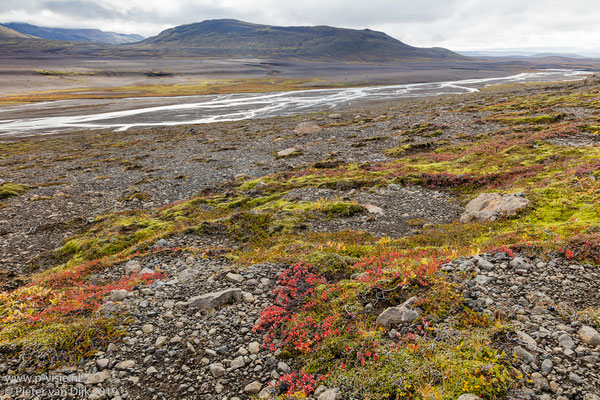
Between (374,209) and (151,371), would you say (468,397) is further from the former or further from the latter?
(374,209)

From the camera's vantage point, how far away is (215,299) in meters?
9.63

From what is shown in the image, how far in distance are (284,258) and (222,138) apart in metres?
48.2

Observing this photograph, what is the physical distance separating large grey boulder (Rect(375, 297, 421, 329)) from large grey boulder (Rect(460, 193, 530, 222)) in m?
9.05

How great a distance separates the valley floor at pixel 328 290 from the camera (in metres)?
6.41

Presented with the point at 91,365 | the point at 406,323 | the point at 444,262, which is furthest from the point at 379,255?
the point at 91,365

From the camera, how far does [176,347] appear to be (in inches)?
315

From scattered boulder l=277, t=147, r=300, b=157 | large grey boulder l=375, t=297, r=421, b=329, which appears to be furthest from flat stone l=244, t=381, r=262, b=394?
scattered boulder l=277, t=147, r=300, b=157

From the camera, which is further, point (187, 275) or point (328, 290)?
point (187, 275)

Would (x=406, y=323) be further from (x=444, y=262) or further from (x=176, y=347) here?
(x=176, y=347)

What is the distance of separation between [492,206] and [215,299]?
13784 millimetres

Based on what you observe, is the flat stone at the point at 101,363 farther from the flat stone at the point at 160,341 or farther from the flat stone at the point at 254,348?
the flat stone at the point at 254,348

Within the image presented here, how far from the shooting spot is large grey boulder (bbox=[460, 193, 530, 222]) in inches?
562

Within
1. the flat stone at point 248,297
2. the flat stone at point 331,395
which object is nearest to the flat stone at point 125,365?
the flat stone at point 248,297

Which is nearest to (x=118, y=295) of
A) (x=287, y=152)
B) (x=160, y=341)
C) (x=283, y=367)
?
(x=160, y=341)
